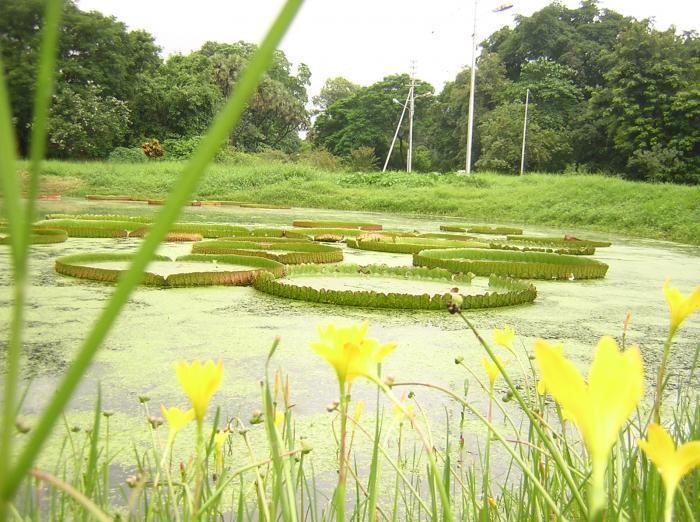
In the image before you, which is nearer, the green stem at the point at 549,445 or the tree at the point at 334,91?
the green stem at the point at 549,445

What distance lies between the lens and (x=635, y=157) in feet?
58.0

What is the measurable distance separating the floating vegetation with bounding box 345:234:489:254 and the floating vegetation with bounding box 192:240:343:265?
0.57 meters

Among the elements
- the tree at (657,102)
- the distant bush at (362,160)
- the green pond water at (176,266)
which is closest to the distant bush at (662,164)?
the tree at (657,102)

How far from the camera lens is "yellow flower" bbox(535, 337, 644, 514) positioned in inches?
7.3

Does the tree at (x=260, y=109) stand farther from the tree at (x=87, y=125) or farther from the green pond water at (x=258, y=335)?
the green pond water at (x=258, y=335)

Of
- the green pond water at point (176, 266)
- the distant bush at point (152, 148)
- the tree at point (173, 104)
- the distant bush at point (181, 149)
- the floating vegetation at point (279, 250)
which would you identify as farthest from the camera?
the tree at point (173, 104)

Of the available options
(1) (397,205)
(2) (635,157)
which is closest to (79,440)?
(1) (397,205)

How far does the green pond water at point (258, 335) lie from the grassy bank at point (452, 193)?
5.37 meters

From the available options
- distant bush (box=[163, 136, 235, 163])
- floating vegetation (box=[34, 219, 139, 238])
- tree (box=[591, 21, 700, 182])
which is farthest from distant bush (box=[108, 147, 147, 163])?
tree (box=[591, 21, 700, 182])

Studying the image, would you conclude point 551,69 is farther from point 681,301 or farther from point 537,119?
point 681,301

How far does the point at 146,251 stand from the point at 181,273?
3.00 meters

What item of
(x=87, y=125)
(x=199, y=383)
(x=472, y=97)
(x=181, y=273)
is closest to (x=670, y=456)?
(x=199, y=383)

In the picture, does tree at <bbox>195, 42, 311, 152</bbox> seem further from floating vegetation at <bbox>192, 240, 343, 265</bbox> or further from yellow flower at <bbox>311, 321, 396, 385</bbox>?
yellow flower at <bbox>311, 321, 396, 385</bbox>

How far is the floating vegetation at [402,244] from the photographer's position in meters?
4.74
